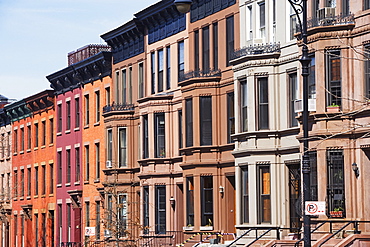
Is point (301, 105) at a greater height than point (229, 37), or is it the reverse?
point (229, 37)

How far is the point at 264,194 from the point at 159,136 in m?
11.5

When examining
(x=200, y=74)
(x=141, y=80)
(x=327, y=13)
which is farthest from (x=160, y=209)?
(x=327, y=13)

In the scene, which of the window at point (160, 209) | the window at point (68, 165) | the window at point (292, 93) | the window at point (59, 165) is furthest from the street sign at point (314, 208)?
the window at point (59, 165)

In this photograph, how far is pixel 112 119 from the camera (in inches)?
2119

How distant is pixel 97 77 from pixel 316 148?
89.8ft

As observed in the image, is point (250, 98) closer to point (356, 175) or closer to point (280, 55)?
point (280, 55)

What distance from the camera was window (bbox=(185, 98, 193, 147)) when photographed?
143 ft

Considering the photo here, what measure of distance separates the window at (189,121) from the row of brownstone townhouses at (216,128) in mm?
57

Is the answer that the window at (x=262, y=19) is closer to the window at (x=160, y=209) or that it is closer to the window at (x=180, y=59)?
the window at (x=180, y=59)

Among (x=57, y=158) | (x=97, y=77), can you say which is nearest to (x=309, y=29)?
(x=97, y=77)

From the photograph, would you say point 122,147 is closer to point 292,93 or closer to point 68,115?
point 68,115

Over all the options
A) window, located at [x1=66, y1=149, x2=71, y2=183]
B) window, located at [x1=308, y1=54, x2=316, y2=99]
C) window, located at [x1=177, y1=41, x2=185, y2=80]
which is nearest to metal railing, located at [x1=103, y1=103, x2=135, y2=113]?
window, located at [x1=177, y1=41, x2=185, y2=80]

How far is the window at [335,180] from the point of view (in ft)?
106

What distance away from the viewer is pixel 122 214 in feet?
174
